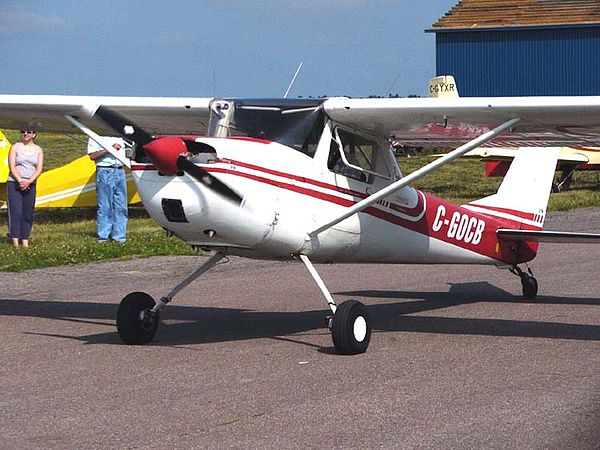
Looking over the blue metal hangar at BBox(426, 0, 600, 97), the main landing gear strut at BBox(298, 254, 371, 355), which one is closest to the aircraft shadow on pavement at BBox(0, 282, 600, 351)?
the main landing gear strut at BBox(298, 254, 371, 355)

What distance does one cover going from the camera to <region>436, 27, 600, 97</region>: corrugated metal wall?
49.1 metres

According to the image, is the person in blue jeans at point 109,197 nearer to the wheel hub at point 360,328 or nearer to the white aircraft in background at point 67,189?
the white aircraft in background at point 67,189

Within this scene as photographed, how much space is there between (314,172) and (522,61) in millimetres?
42933

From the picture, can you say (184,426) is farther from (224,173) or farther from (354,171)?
(354,171)

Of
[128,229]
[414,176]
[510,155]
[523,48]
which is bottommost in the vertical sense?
[128,229]

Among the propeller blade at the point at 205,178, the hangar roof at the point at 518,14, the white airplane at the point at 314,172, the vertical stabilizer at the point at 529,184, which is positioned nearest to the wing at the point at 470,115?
the white airplane at the point at 314,172

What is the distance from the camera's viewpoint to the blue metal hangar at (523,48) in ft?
161

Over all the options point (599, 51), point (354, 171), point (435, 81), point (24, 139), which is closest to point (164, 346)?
point (354, 171)

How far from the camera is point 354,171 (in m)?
9.59

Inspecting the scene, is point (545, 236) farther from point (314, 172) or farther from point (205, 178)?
point (205, 178)

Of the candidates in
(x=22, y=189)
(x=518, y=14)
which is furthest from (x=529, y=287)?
(x=518, y=14)

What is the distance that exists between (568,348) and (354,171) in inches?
90.6

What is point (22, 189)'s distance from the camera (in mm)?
16547

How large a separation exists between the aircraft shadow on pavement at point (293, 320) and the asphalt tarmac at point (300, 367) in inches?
0.8
